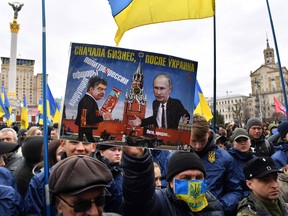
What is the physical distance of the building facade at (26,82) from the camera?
12644 cm

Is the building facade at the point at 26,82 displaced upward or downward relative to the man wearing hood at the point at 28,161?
upward

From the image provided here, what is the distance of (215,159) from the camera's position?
3604 mm

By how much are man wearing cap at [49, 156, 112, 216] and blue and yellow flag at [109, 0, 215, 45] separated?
65.7 inches

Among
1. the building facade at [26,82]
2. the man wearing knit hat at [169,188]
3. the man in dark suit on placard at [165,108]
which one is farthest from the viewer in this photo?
the building facade at [26,82]

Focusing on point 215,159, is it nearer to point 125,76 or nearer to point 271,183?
point 271,183

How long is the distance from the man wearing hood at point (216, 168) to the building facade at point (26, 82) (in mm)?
126849

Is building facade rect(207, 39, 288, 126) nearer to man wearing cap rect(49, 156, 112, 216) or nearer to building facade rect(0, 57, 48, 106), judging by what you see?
building facade rect(0, 57, 48, 106)

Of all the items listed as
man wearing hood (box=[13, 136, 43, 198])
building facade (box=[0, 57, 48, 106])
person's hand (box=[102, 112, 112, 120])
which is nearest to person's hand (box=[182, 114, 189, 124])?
person's hand (box=[102, 112, 112, 120])

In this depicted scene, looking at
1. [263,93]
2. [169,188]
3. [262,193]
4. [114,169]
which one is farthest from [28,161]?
[263,93]

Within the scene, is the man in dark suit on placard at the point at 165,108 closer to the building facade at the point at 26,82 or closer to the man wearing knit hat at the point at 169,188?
the man wearing knit hat at the point at 169,188

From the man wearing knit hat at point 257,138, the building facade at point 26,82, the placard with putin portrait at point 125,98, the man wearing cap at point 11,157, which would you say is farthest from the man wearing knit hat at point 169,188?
the building facade at point 26,82

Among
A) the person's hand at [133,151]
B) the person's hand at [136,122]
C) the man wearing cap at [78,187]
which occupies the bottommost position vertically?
the man wearing cap at [78,187]

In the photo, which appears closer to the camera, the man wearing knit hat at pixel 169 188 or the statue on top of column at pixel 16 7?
the man wearing knit hat at pixel 169 188

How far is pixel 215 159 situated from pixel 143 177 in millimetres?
1664
